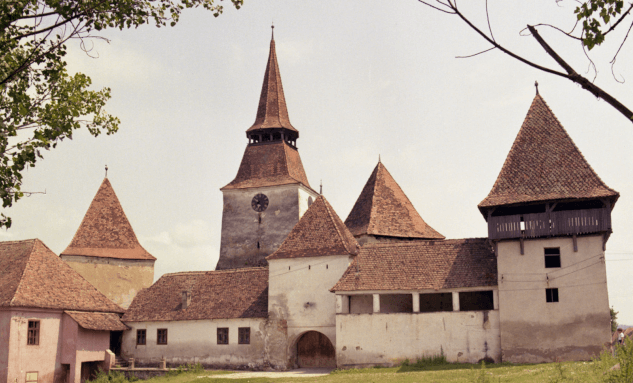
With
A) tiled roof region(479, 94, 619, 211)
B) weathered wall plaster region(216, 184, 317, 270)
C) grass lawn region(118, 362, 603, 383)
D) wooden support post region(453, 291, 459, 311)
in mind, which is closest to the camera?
grass lawn region(118, 362, 603, 383)

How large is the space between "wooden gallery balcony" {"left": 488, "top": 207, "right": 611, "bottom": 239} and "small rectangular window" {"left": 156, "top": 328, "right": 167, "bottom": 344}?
17.0 metres

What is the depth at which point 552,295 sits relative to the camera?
24.9 metres

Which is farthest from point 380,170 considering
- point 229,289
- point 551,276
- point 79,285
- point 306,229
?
point 79,285

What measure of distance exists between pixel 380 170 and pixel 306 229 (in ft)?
26.9

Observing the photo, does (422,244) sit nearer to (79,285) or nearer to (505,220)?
(505,220)

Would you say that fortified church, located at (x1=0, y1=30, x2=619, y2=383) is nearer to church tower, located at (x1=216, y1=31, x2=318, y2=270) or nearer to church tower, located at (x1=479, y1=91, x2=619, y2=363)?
church tower, located at (x1=479, y1=91, x2=619, y2=363)

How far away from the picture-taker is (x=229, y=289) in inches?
1308

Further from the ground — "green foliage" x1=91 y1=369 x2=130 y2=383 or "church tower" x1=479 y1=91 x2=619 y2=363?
"church tower" x1=479 y1=91 x2=619 y2=363

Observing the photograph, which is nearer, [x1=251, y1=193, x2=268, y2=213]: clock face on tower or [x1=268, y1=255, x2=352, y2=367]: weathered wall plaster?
[x1=268, y1=255, x2=352, y2=367]: weathered wall plaster

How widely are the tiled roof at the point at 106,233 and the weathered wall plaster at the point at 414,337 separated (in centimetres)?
1842

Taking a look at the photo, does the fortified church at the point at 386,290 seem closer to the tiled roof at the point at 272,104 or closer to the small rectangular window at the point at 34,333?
the small rectangular window at the point at 34,333

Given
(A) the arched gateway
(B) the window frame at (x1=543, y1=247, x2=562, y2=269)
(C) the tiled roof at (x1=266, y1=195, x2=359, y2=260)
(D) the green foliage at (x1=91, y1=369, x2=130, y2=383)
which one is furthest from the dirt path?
(B) the window frame at (x1=543, y1=247, x2=562, y2=269)

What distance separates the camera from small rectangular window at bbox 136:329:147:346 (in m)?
33.1

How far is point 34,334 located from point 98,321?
333 centimetres
